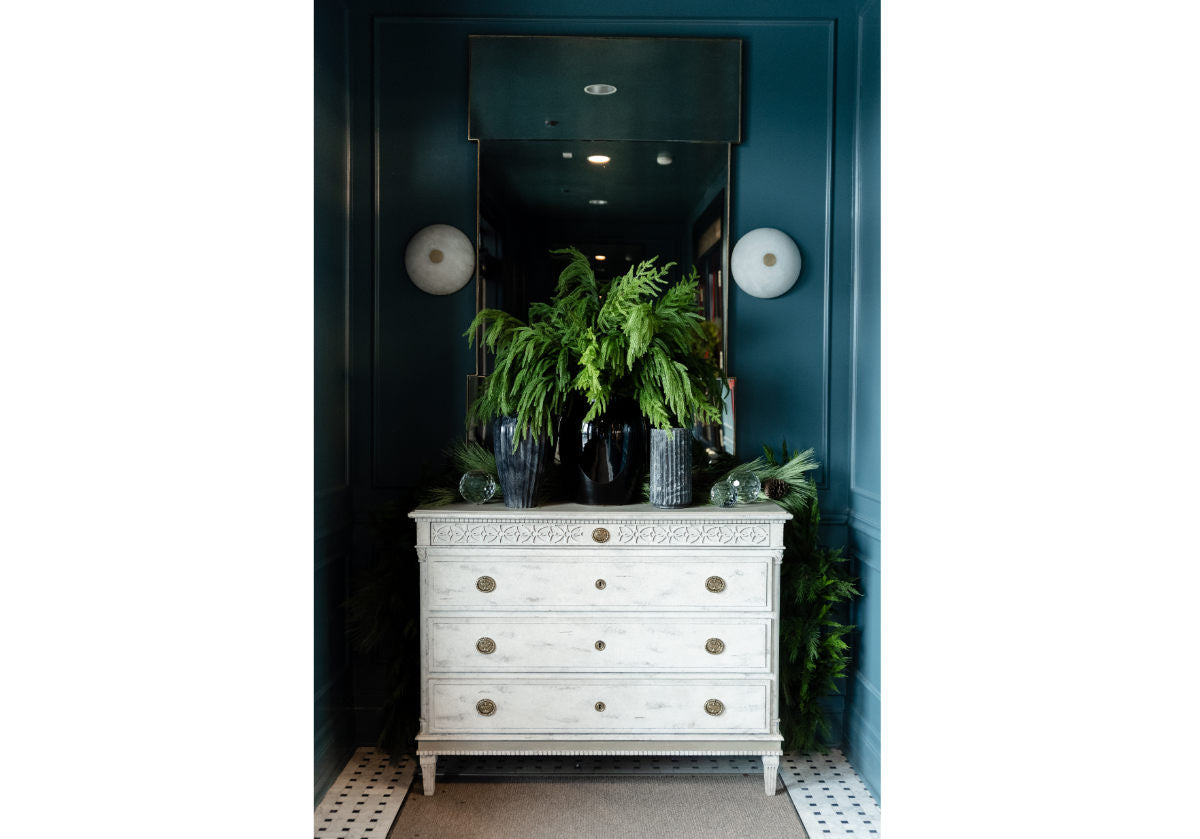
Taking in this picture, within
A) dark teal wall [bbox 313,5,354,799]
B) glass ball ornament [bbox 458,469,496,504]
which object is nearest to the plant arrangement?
glass ball ornament [bbox 458,469,496,504]

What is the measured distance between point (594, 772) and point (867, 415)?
4.22ft

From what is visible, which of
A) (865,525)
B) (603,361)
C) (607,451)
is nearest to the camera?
(603,361)

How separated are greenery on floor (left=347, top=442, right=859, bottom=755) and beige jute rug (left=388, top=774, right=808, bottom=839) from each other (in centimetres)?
22

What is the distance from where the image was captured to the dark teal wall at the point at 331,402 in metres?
2.40

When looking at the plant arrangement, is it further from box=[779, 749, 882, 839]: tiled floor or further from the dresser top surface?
box=[779, 749, 882, 839]: tiled floor

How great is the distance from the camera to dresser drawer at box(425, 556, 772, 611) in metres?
2.28

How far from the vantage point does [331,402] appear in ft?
8.28

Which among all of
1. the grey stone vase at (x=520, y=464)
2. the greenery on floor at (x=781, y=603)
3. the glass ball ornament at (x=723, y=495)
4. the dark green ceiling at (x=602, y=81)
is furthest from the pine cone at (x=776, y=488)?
the dark green ceiling at (x=602, y=81)

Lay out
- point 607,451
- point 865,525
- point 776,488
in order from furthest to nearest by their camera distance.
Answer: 1. point 865,525
2. point 776,488
3. point 607,451

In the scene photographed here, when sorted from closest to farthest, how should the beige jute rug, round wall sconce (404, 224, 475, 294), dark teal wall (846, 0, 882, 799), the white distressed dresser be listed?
the beige jute rug → the white distressed dresser → dark teal wall (846, 0, 882, 799) → round wall sconce (404, 224, 475, 294)

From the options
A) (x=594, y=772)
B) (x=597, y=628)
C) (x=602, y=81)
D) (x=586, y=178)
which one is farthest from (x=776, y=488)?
(x=602, y=81)

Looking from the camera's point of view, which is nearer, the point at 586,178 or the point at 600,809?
the point at 600,809

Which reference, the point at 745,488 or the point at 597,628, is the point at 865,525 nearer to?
the point at 745,488
